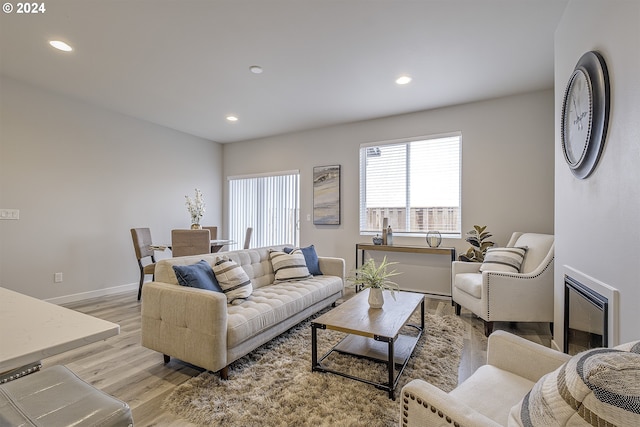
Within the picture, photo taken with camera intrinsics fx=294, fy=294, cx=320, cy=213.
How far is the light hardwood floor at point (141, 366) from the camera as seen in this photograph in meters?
1.77

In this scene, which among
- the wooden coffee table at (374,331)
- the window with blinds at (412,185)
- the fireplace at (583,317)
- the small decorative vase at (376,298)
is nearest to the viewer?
the fireplace at (583,317)

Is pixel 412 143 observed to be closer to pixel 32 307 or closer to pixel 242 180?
pixel 242 180

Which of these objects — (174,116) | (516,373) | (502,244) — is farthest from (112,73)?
(502,244)

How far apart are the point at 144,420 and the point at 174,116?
Result: 13.5ft

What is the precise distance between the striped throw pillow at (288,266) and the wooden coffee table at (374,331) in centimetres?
87

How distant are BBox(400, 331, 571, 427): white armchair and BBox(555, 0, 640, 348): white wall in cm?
43

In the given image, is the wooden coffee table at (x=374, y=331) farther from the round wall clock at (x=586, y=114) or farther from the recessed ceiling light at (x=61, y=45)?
the recessed ceiling light at (x=61, y=45)

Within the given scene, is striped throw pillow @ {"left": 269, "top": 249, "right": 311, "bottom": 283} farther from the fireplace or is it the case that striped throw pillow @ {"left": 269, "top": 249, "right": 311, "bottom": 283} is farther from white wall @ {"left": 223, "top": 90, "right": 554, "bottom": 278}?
the fireplace

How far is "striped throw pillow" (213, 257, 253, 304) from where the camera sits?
2455mm

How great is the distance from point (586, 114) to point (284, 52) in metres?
2.37

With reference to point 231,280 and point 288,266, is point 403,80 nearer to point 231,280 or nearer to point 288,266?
point 288,266

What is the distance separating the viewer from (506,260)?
2980 millimetres

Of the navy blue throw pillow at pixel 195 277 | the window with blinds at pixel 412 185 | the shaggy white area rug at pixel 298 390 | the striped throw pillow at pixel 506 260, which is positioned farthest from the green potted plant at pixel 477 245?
the navy blue throw pillow at pixel 195 277

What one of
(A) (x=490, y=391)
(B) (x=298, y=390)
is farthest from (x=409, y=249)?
(A) (x=490, y=391)
